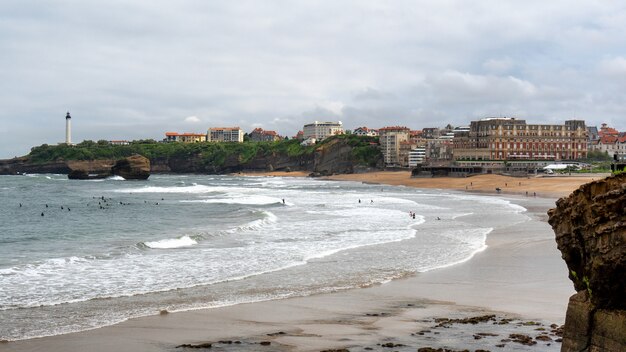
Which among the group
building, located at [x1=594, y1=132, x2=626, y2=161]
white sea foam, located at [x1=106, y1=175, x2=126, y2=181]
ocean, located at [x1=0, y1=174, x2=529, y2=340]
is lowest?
ocean, located at [x1=0, y1=174, x2=529, y2=340]

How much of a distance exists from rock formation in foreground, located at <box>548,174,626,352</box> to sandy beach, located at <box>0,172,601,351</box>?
10.2 ft

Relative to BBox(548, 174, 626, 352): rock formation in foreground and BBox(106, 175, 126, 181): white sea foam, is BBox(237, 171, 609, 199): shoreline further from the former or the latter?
BBox(106, 175, 126, 181): white sea foam

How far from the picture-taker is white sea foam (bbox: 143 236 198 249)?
31.5 meters

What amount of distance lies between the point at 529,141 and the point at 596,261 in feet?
501

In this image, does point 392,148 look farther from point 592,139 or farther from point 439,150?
point 592,139

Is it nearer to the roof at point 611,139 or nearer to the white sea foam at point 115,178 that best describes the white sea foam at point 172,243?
the white sea foam at point 115,178

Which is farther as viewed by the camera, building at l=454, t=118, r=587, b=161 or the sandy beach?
building at l=454, t=118, r=587, b=161

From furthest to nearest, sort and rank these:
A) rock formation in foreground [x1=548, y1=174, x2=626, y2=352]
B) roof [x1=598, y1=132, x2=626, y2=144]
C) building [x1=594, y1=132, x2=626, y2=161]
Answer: roof [x1=598, y1=132, x2=626, y2=144] < building [x1=594, y1=132, x2=626, y2=161] < rock formation in foreground [x1=548, y1=174, x2=626, y2=352]

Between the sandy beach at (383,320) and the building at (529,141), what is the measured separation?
13311 centimetres

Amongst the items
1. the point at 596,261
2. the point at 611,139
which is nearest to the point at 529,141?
the point at 611,139

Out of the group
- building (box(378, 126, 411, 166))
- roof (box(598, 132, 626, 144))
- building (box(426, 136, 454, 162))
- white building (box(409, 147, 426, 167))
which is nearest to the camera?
roof (box(598, 132, 626, 144))

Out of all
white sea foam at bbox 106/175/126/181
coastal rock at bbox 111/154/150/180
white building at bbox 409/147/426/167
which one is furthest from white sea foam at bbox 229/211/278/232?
white building at bbox 409/147/426/167

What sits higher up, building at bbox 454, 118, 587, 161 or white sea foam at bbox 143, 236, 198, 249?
building at bbox 454, 118, 587, 161

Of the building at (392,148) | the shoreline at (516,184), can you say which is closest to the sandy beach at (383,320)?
the shoreline at (516,184)
